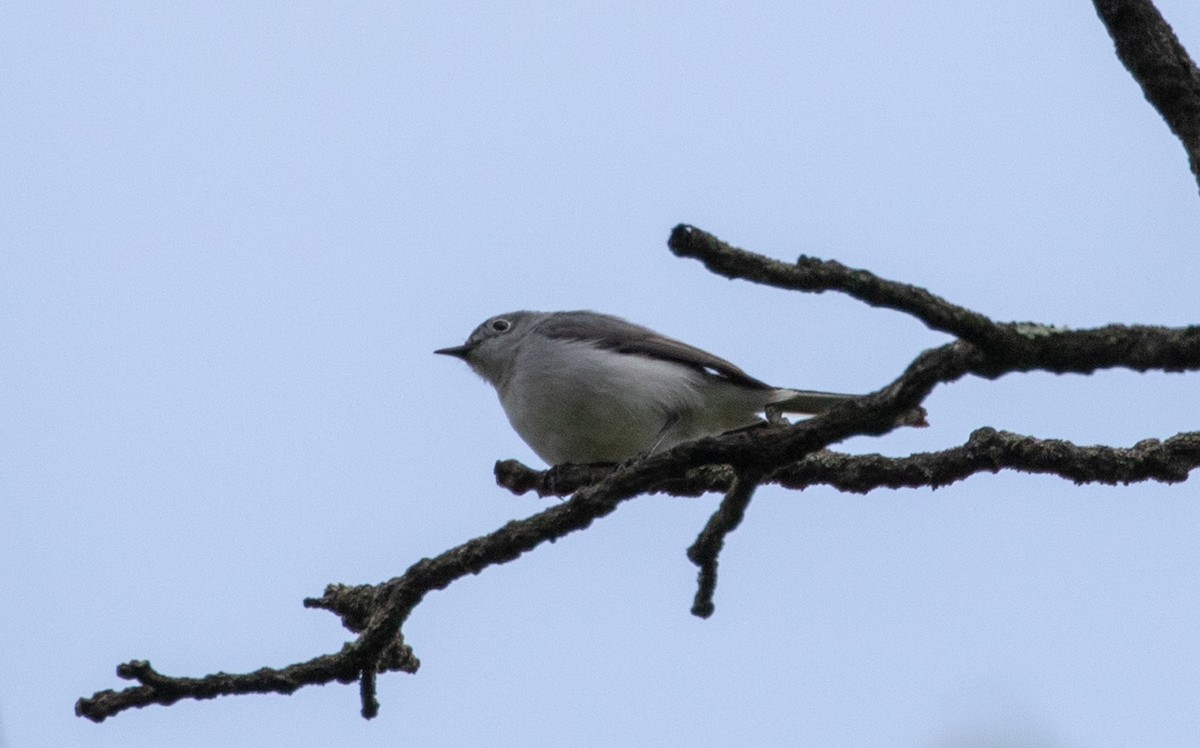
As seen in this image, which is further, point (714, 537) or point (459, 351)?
point (459, 351)

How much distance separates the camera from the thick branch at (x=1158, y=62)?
340 cm

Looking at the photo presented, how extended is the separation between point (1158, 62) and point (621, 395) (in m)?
4.55

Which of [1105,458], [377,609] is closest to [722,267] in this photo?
[377,609]

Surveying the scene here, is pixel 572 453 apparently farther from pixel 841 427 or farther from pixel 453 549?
pixel 841 427

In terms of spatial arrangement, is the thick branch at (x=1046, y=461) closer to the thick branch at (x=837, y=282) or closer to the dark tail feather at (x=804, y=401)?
the thick branch at (x=837, y=282)

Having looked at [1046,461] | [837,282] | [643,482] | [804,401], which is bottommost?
[1046,461]

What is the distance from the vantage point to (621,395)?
7.69 metres

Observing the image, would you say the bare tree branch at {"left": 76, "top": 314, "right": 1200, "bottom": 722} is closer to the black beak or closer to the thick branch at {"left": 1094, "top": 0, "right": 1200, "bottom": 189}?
the thick branch at {"left": 1094, "top": 0, "right": 1200, "bottom": 189}

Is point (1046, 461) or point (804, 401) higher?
point (804, 401)

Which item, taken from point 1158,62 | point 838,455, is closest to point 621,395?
point 838,455

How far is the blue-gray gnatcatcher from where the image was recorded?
762 cm

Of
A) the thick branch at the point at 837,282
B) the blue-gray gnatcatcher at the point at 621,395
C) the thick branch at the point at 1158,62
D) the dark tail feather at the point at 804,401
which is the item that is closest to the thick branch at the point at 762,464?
the thick branch at the point at 837,282

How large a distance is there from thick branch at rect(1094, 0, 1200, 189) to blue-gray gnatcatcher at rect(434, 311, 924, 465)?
397 cm

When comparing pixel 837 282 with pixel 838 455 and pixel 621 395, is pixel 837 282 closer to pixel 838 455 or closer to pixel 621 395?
pixel 838 455
